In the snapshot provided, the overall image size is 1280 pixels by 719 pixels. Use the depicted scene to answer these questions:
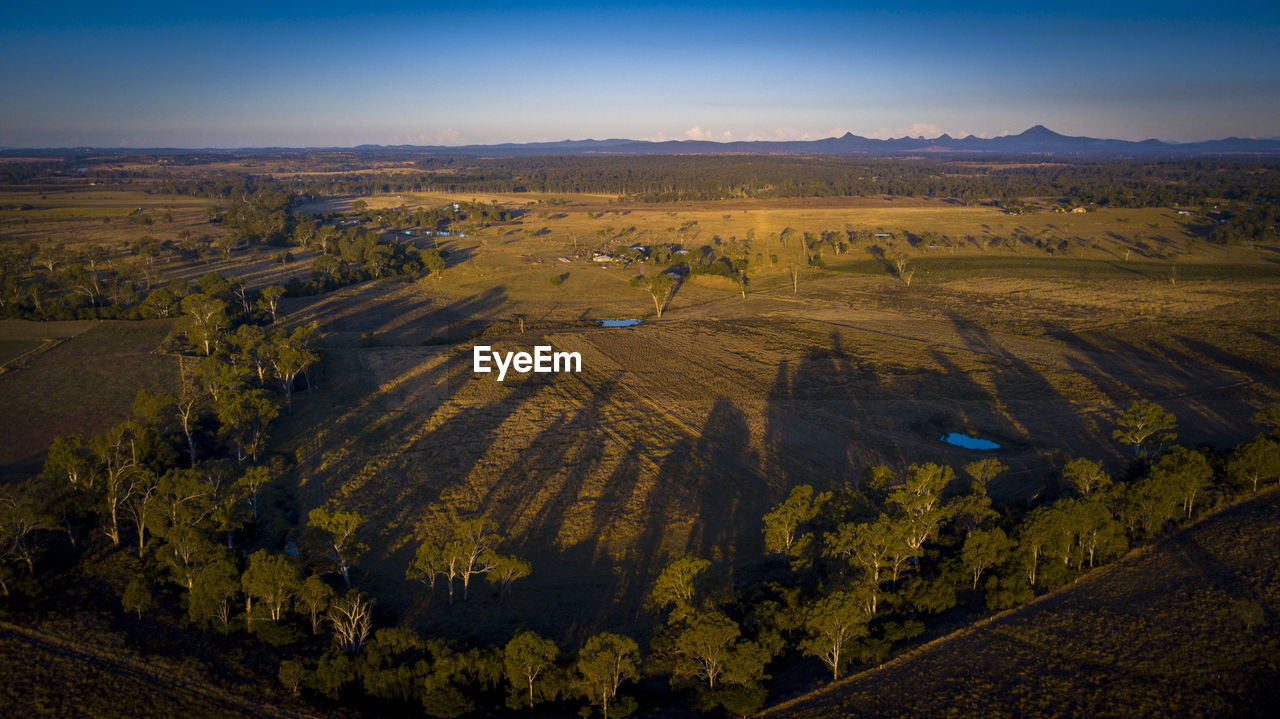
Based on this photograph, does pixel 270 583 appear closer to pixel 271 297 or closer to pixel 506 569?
pixel 506 569

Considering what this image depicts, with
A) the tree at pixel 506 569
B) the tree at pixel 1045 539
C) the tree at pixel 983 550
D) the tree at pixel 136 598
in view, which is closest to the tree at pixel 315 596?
the tree at pixel 136 598

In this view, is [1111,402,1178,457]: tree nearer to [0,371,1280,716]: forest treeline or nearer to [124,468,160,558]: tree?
[0,371,1280,716]: forest treeline

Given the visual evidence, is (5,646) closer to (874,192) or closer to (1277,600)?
(1277,600)

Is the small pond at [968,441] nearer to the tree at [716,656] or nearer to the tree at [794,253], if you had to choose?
the tree at [716,656]

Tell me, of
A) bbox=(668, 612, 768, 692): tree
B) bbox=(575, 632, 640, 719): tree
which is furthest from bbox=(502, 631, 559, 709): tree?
bbox=(668, 612, 768, 692): tree

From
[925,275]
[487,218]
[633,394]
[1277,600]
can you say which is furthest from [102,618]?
[487,218]

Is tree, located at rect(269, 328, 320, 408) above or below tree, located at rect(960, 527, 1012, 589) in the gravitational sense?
above
